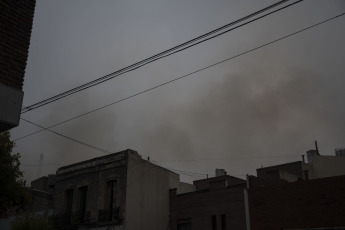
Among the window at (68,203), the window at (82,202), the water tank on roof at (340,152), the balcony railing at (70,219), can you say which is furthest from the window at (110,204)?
the water tank on roof at (340,152)

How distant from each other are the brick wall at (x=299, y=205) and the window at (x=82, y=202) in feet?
41.3

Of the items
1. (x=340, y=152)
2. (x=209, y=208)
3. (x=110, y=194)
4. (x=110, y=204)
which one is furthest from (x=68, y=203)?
(x=340, y=152)

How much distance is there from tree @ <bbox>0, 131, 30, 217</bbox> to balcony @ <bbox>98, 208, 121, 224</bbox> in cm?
1047

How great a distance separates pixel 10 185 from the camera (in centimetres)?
1550

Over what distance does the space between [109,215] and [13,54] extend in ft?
69.2

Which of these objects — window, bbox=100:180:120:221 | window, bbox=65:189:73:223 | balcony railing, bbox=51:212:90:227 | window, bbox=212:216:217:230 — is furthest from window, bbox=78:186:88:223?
window, bbox=212:216:217:230

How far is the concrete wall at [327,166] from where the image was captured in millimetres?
41406

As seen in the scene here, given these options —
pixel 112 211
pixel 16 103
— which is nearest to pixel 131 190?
pixel 112 211

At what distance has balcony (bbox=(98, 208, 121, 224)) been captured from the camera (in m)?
26.4

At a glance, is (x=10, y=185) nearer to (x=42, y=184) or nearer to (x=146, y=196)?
(x=146, y=196)

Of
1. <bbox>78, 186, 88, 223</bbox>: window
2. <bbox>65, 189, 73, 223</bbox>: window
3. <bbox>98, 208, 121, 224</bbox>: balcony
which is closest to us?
<bbox>98, 208, 121, 224</bbox>: balcony

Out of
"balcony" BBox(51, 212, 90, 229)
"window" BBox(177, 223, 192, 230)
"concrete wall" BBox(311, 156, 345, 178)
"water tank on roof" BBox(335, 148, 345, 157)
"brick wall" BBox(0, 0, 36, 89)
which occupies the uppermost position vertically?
"water tank on roof" BBox(335, 148, 345, 157)

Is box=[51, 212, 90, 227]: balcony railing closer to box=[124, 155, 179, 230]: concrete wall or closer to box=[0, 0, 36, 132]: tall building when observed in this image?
box=[124, 155, 179, 230]: concrete wall

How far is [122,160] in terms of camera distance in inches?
1098
